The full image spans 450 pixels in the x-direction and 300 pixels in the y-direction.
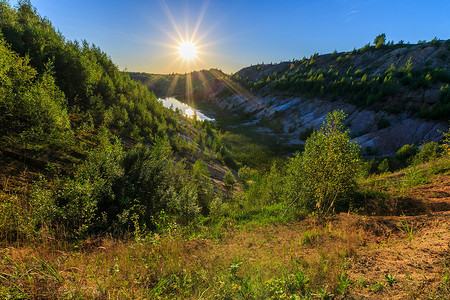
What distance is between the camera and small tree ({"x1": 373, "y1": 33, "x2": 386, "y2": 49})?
5851 centimetres

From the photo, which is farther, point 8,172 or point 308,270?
point 8,172

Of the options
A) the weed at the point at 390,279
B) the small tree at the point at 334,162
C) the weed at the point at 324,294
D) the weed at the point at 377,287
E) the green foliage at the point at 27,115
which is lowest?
the weed at the point at 324,294

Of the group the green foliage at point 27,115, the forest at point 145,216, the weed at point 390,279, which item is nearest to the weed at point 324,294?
the forest at point 145,216

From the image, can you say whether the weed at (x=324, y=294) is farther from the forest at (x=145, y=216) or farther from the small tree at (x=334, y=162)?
the small tree at (x=334, y=162)

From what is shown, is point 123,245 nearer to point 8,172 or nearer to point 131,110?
point 8,172

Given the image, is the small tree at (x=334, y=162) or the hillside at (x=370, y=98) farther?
the hillside at (x=370, y=98)

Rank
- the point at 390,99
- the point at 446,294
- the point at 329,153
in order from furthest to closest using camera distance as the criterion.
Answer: the point at 390,99
the point at 329,153
the point at 446,294

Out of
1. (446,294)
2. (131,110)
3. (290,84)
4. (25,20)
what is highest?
(290,84)

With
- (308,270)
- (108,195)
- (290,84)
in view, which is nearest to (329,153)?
(308,270)

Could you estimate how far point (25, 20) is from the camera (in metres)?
19.4

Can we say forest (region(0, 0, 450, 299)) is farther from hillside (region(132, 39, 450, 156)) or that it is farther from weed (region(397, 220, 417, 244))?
hillside (region(132, 39, 450, 156))

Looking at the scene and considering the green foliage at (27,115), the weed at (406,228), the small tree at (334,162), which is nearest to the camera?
the weed at (406,228)

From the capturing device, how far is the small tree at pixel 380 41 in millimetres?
58506

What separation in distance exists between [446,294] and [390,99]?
4723 cm
